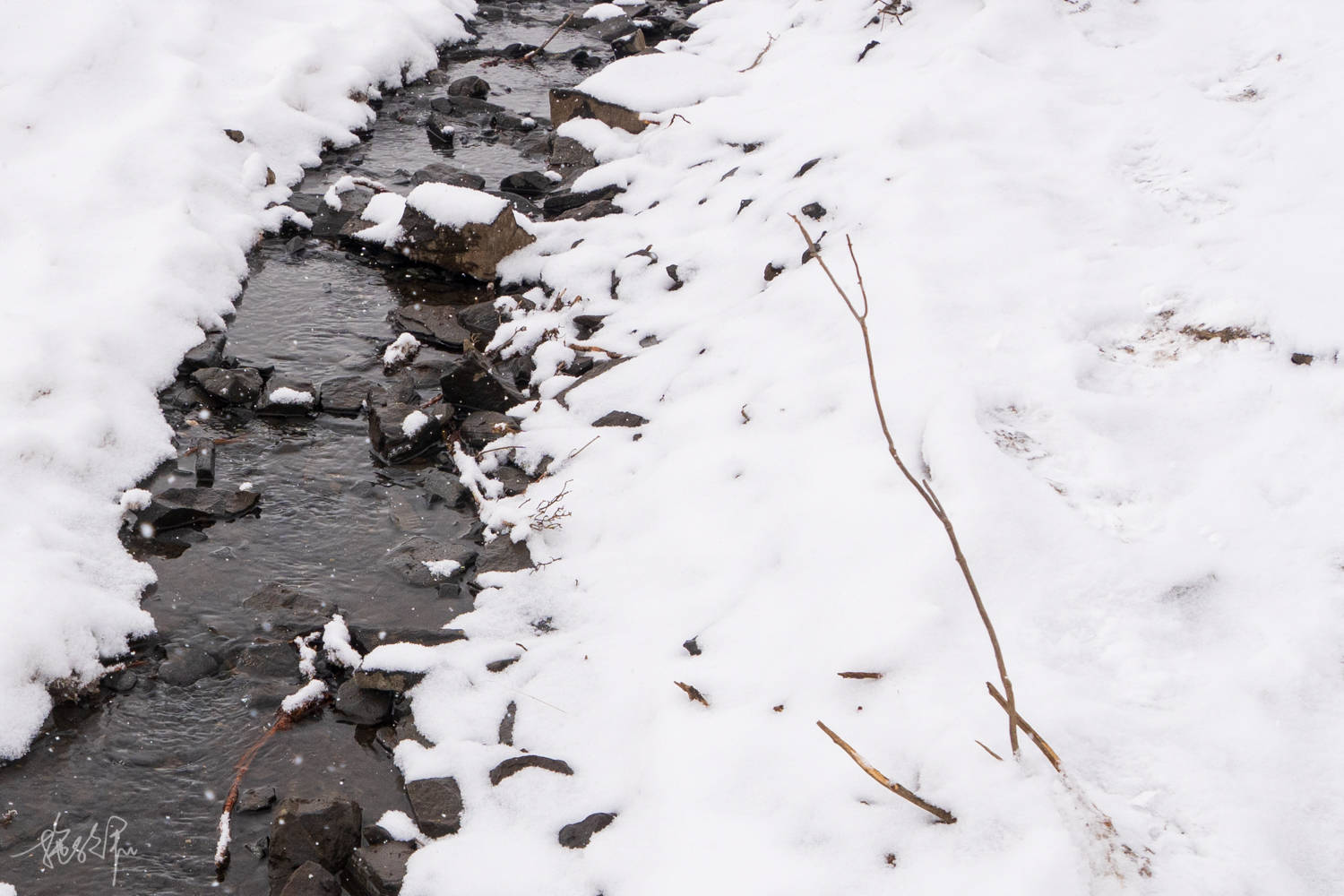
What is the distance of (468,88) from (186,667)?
763 centimetres

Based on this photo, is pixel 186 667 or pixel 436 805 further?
pixel 186 667

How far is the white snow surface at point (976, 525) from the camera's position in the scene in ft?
7.93

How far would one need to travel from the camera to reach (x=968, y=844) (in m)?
2.31

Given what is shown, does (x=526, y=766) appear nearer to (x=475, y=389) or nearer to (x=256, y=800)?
(x=256, y=800)

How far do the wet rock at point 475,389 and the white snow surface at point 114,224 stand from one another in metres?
1.51

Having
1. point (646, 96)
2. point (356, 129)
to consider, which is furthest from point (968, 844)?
point (356, 129)

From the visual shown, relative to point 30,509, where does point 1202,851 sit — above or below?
above

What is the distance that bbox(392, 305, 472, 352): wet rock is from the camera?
595 cm

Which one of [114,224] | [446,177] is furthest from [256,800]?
[446,177]

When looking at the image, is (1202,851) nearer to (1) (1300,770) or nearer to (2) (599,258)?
(1) (1300,770)

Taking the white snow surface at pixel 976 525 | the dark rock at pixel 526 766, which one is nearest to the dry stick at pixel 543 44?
the white snow surface at pixel 976 525

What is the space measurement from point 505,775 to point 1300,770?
7.87 feet

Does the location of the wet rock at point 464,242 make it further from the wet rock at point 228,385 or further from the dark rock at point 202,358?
the wet rock at point 228,385

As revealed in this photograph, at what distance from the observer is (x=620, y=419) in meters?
4.81
